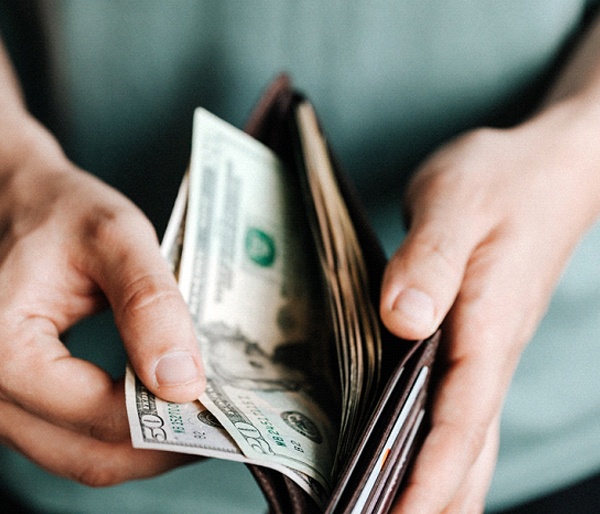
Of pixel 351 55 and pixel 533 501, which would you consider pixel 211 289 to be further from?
pixel 533 501

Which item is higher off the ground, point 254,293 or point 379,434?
point 379,434

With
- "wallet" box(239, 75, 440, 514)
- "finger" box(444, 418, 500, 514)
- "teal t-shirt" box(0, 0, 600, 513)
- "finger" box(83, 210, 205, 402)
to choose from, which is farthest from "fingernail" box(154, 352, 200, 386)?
"teal t-shirt" box(0, 0, 600, 513)

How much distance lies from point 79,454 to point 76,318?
0.15 meters

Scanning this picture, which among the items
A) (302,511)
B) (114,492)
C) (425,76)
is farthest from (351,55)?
(114,492)

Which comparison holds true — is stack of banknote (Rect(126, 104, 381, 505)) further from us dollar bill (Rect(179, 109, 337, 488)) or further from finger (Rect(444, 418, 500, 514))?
finger (Rect(444, 418, 500, 514))

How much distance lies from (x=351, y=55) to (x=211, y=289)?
447 millimetres

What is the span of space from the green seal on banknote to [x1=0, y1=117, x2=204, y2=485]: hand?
8.0 inches

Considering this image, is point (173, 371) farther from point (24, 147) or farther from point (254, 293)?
point (24, 147)

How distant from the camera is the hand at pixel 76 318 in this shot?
0.59m

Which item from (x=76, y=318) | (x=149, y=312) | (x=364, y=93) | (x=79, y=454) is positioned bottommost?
(x=79, y=454)

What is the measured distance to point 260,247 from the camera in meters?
0.89

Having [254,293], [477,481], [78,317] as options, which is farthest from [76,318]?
[477,481]

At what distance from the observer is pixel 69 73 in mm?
1041

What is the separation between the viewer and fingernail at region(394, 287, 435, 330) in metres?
→ 0.59
